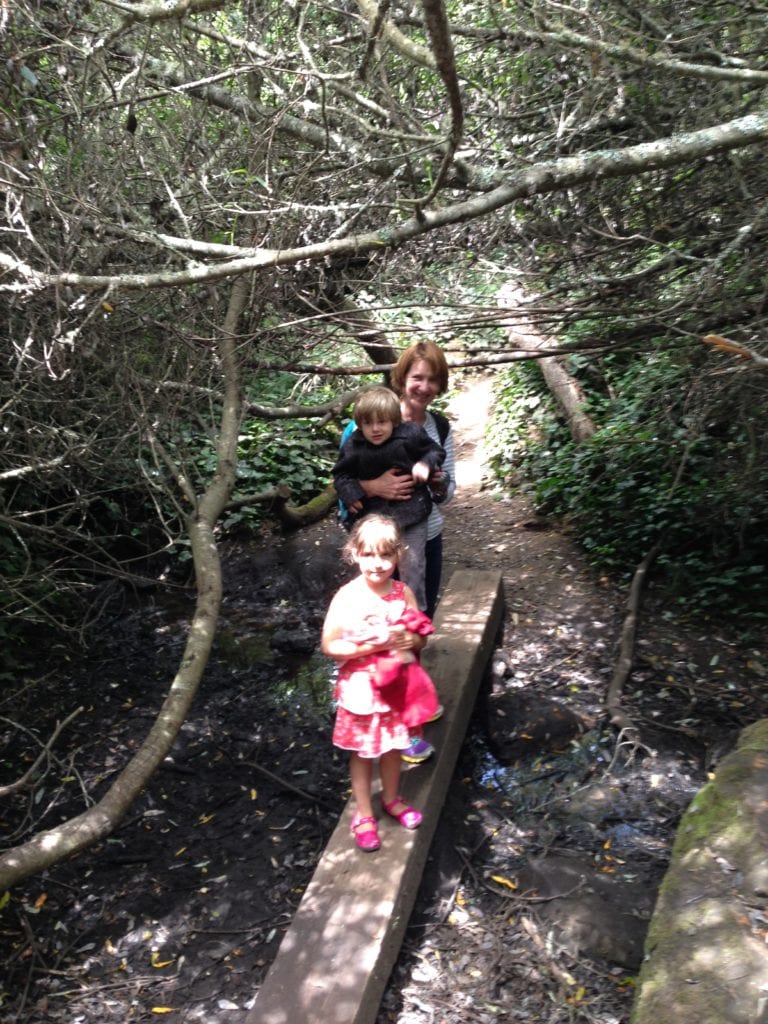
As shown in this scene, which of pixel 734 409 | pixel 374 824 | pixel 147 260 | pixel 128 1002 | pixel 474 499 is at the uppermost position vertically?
pixel 147 260

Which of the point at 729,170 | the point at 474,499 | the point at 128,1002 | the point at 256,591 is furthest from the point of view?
the point at 474,499

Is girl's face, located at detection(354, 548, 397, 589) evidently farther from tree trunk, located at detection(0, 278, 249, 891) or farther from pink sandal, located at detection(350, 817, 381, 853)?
tree trunk, located at detection(0, 278, 249, 891)

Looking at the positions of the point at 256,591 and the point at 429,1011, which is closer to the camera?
the point at 429,1011

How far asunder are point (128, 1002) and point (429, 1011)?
1201 mm

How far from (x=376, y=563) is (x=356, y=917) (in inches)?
51.0

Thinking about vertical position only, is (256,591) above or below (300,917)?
above

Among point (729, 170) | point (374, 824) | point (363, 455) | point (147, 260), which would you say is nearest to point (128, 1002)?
point (374, 824)

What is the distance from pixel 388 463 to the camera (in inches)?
135

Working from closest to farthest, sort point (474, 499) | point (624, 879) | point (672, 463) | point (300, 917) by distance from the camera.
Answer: point (300, 917) < point (624, 879) < point (672, 463) < point (474, 499)

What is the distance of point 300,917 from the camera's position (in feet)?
9.39

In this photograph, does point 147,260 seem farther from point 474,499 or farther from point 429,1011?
point 474,499

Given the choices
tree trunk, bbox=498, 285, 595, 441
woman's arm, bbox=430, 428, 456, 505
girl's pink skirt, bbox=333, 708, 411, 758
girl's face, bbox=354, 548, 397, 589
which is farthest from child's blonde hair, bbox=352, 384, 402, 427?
tree trunk, bbox=498, 285, 595, 441

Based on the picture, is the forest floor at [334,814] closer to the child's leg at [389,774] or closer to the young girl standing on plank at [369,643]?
the child's leg at [389,774]

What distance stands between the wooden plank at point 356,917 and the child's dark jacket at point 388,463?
113 cm
